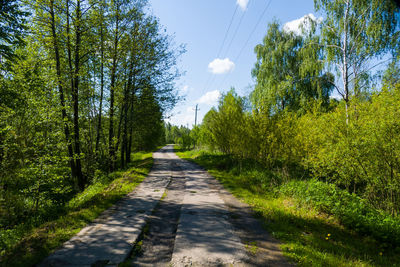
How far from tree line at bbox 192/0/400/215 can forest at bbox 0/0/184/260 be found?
275 inches

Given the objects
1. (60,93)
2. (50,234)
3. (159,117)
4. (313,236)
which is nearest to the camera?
(50,234)

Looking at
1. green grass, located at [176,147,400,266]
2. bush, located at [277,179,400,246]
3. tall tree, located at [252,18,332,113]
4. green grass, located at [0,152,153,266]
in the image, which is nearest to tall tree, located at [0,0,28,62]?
green grass, located at [0,152,153,266]

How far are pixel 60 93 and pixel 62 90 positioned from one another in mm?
258

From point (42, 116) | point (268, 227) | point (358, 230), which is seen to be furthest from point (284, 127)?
point (42, 116)

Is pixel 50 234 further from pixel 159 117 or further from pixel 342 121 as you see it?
pixel 159 117

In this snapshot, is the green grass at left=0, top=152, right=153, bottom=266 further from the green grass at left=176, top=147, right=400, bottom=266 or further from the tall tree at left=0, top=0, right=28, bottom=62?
the tall tree at left=0, top=0, right=28, bottom=62

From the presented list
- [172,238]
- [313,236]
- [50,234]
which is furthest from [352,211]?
[50,234]

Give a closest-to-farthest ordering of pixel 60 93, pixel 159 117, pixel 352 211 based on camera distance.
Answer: pixel 352 211, pixel 60 93, pixel 159 117

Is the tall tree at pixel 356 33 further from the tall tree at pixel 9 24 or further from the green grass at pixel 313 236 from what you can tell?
the tall tree at pixel 9 24

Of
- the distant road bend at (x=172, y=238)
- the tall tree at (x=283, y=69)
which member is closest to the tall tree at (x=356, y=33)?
the tall tree at (x=283, y=69)

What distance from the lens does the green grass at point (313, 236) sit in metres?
3.43

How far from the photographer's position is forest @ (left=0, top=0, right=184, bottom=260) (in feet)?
19.1

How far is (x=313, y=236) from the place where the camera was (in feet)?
14.0

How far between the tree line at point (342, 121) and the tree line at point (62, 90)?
663 centimetres
